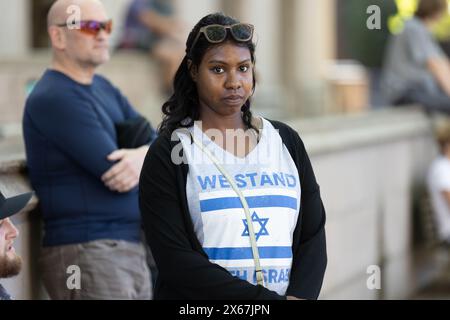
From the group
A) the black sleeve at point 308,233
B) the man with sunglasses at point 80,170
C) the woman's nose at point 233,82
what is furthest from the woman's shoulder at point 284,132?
the man with sunglasses at point 80,170

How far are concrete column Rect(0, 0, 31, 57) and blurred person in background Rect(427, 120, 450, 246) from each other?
453 centimetres

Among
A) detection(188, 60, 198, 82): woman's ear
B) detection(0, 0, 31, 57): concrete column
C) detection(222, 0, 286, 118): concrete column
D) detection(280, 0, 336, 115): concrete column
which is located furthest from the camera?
detection(280, 0, 336, 115): concrete column

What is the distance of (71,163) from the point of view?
4.71 metres

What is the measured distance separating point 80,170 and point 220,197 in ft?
4.43

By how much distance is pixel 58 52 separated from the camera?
15.9 feet

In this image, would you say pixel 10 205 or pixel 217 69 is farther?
pixel 10 205

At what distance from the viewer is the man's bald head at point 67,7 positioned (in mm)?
4672

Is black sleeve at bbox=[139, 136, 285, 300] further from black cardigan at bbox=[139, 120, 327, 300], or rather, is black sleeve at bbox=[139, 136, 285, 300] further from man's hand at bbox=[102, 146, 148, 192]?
man's hand at bbox=[102, 146, 148, 192]

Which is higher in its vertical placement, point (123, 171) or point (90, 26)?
point (90, 26)

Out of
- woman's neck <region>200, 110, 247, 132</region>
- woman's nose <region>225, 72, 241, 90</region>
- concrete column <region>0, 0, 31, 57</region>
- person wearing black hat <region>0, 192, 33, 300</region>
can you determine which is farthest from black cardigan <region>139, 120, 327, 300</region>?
concrete column <region>0, 0, 31, 57</region>

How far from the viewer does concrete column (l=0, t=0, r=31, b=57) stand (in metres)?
11.5

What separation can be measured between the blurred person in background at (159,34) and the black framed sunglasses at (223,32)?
8.39 meters

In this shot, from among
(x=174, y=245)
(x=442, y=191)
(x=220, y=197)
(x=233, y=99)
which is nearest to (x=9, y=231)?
(x=174, y=245)

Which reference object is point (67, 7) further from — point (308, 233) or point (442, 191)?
point (442, 191)
